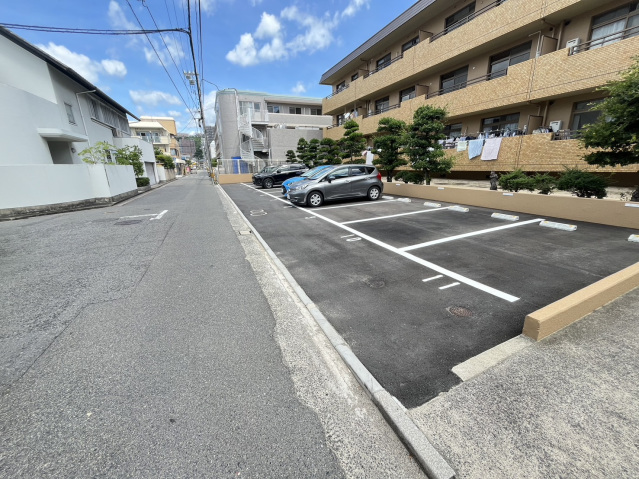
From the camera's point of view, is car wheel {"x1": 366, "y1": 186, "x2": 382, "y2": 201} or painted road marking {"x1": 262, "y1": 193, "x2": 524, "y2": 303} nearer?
painted road marking {"x1": 262, "y1": 193, "x2": 524, "y2": 303}

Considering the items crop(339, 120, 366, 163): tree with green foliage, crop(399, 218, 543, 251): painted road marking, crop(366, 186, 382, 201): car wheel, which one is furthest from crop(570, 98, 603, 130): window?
crop(339, 120, 366, 163): tree with green foliage

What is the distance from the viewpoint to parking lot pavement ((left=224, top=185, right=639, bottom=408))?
2.65 m

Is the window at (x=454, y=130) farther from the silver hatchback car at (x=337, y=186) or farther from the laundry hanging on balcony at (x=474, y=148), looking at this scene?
the silver hatchback car at (x=337, y=186)

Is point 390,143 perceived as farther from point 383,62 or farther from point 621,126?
point 383,62

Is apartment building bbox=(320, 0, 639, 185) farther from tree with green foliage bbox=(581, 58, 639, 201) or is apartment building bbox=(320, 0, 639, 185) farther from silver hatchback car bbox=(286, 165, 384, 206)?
silver hatchback car bbox=(286, 165, 384, 206)

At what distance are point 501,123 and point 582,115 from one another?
3376 millimetres

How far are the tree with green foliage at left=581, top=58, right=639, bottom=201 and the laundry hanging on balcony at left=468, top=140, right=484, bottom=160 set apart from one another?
7.23 metres

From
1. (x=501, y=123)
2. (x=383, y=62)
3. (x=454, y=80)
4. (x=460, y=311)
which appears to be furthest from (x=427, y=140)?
(x=383, y=62)

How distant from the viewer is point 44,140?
13.0 m

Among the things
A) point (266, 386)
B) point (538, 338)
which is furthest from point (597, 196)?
point (266, 386)

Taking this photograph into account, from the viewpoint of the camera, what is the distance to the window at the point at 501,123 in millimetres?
13734

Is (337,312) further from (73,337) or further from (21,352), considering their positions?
(21,352)

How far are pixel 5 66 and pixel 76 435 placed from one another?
19.4m

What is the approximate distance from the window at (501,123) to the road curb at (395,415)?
52.2 ft
